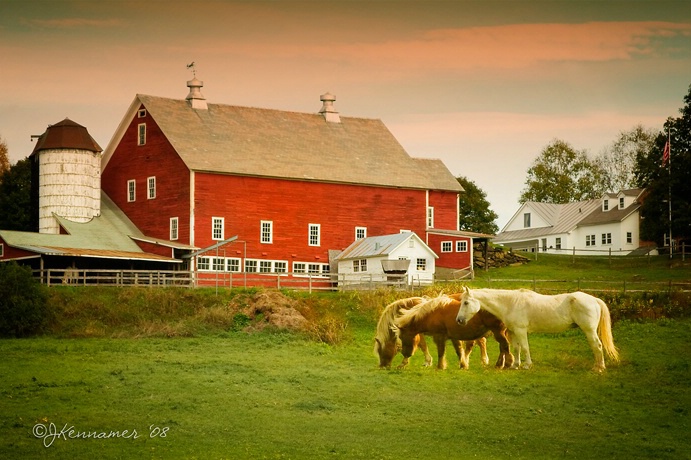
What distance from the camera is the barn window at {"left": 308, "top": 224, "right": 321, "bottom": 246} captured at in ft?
183

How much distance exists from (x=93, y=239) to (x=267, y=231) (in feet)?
27.5

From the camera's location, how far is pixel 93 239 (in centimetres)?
5091

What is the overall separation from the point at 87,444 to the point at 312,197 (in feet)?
118

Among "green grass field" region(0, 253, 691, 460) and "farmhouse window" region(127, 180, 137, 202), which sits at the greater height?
"farmhouse window" region(127, 180, 137, 202)

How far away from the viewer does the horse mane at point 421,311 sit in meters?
28.5

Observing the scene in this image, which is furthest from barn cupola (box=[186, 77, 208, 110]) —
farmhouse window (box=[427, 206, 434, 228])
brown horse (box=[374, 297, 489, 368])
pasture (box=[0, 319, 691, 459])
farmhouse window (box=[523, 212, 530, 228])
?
farmhouse window (box=[523, 212, 530, 228])

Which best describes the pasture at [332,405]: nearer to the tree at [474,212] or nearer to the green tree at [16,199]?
the green tree at [16,199]

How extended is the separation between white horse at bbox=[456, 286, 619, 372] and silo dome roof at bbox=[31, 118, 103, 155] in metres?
30.8

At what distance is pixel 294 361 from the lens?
31.4m

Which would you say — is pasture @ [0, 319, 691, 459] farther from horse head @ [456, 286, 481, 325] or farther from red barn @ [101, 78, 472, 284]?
red barn @ [101, 78, 472, 284]

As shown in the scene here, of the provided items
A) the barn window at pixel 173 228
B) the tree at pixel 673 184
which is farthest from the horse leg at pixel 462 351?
the tree at pixel 673 184

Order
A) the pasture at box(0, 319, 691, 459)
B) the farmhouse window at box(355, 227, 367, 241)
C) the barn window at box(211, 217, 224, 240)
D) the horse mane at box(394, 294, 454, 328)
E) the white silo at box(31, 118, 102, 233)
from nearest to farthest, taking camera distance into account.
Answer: the pasture at box(0, 319, 691, 459) → the horse mane at box(394, 294, 454, 328) → the barn window at box(211, 217, 224, 240) → the white silo at box(31, 118, 102, 233) → the farmhouse window at box(355, 227, 367, 241)

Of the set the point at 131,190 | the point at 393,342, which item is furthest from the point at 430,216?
the point at 393,342

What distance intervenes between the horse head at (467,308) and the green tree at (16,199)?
1549 inches
